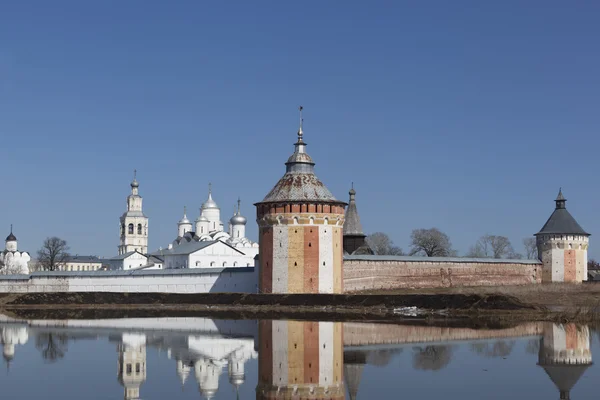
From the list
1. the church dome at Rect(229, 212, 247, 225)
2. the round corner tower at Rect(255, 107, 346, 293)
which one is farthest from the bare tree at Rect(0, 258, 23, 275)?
the round corner tower at Rect(255, 107, 346, 293)

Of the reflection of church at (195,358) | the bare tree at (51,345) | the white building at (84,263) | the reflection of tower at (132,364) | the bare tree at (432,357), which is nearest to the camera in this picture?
the reflection of tower at (132,364)

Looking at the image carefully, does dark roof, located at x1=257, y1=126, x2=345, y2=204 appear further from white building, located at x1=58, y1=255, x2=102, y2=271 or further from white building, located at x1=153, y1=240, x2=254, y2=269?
white building, located at x1=58, y1=255, x2=102, y2=271

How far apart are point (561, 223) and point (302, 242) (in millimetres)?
19917

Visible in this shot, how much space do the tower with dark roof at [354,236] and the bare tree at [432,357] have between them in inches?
1183

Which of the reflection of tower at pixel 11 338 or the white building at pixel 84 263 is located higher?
the white building at pixel 84 263

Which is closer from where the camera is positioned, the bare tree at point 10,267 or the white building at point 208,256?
the white building at point 208,256

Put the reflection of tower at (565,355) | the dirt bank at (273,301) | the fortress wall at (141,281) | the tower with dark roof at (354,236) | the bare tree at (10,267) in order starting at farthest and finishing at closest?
the bare tree at (10,267)
the tower with dark roof at (354,236)
the fortress wall at (141,281)
the dirt bank at (273,301)
the reflection of tower at (565,355)

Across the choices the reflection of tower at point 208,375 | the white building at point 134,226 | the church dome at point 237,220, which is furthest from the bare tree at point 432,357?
the white building at point 134,226

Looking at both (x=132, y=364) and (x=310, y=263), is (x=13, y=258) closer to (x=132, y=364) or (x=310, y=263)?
(x=310, y=263)

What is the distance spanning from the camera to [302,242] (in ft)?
120

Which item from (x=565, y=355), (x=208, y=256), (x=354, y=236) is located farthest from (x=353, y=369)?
(x=208, y=256)

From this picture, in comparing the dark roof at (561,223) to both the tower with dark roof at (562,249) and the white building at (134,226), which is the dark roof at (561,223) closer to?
the tower with dark roof at (562,249)

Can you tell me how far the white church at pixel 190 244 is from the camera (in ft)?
187

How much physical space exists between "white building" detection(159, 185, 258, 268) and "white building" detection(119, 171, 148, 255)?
4514 millimetres
